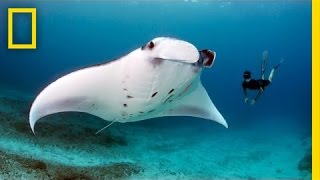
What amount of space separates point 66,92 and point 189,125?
5.76 metres

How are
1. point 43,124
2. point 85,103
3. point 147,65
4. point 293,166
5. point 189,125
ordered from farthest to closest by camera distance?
point 189,125 < point 43,124 < point 293,166 < point 85,103 < point 147,65

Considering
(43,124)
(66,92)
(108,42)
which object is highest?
(108,42)

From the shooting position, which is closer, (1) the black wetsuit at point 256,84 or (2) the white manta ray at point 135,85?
(2) the white manta ray at point 135,85

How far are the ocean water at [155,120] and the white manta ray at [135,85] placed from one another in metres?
0.88

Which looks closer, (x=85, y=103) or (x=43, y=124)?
(x=85, y=103)

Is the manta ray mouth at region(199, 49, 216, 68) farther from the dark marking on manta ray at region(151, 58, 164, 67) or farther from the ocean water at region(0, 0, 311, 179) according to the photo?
the ocean water at region(0, 0, 311, 179)

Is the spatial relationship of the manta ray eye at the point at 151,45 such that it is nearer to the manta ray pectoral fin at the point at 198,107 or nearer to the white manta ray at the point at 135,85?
the white manta ray at the point at 135,85

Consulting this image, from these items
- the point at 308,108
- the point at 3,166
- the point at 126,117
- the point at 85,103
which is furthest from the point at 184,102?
the point at 3,166

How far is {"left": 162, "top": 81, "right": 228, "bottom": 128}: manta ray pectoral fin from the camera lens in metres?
1.80

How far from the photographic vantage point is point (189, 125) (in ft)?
23.4

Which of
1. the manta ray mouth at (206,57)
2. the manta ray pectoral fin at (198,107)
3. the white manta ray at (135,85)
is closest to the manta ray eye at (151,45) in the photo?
the white manta ray at (135,85)

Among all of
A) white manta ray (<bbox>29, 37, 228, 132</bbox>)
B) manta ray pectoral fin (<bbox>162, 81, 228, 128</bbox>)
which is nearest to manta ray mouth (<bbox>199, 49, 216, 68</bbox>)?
white manta ray (<bbox>29, 37, 228, 132</bbox>)

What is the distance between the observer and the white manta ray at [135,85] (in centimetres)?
124

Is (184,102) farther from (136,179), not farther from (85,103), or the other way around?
(136,179)
